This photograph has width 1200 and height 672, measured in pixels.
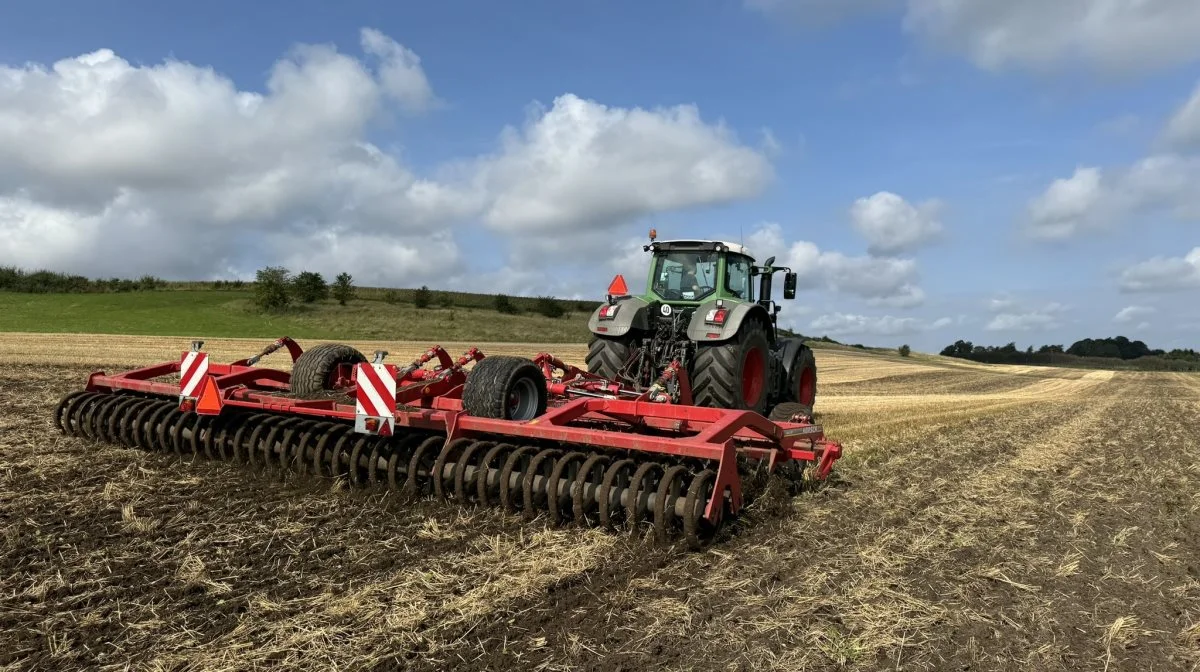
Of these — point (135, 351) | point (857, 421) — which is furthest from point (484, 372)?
point (135, 351)

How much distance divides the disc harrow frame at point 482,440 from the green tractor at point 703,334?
479 mm

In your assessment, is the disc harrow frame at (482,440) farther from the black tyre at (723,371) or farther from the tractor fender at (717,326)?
the tractor fender at (717,326)

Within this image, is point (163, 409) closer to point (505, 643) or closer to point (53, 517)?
point (53, 517)

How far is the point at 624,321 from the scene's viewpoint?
6703 millimetres

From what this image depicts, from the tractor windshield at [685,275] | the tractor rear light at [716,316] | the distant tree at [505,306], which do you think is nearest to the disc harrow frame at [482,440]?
the tractor rear light at [716,316]

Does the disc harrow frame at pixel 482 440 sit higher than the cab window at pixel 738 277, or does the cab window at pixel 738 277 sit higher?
the cab window at pixel 738 277

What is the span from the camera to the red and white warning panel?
4.82 metres

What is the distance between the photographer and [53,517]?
434cm

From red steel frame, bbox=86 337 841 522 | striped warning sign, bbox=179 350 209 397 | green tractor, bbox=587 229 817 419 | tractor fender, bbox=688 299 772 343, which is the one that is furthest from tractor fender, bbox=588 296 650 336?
striped warning sign, bbox=179 350 209 397

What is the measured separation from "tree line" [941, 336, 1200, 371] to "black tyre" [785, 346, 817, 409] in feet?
165

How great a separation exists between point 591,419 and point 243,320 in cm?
3972

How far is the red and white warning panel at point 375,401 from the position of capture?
4824 mm

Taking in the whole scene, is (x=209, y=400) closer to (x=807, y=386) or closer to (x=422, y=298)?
(x=807, y=386)

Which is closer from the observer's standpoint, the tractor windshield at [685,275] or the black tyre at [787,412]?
the black tyre at [787,412]
